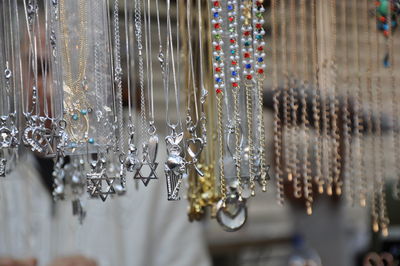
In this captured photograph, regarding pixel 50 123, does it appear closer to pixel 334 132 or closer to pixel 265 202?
pixel 334 132

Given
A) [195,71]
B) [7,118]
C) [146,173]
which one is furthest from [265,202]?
[7,118]

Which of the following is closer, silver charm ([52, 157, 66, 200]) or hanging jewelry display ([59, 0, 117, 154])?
hanging jewelry display ([59, 0, 117, 154])

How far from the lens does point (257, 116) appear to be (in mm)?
1423

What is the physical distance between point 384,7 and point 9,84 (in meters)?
0.87

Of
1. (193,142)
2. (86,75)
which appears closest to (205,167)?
(193,142)

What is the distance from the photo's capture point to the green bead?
1573 millimetres

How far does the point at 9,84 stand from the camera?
4.42 ft

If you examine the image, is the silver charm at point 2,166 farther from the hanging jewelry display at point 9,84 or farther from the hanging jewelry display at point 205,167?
the hanging jewelry display at point 205,167

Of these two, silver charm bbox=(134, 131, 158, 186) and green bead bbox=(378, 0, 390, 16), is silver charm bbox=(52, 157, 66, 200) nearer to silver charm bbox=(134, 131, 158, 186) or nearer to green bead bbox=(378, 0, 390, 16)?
silver charm bbox=(134, 131, 158, 186)

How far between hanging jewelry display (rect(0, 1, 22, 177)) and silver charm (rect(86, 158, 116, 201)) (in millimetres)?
160

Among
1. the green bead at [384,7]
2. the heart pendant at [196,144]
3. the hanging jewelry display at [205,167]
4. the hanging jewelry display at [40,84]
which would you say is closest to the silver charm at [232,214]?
the hanging jewelry display at [205,167]

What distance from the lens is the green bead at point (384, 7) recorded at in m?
1.57

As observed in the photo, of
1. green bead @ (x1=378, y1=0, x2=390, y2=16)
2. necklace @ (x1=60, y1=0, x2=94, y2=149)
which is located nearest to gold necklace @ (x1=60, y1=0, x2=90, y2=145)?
necklace @ (x1=60, y1=0, x2=94, y2=149)

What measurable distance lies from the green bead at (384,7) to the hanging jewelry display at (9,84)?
0.83m
